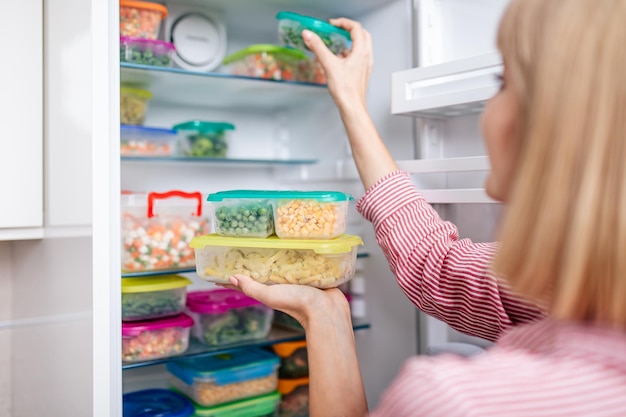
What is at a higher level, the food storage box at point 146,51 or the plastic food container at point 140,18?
the plastic food container at point 140,18

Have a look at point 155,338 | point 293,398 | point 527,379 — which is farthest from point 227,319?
point 527,379

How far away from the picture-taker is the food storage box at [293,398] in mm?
1550

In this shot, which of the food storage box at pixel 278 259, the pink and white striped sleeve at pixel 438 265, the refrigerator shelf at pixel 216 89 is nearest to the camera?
the pink and white striped sleeve at pixel 438 265

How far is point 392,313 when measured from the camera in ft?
4.88

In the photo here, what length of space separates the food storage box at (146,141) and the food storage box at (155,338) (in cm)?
42

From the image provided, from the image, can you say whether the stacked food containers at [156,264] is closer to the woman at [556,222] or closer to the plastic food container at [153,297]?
the plastic food container at [153,297]

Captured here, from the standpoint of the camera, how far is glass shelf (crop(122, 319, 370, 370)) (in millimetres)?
1300

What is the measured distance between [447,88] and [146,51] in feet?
2.23

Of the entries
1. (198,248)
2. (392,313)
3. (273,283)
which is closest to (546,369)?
(273,283)

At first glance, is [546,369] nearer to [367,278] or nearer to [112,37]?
[112,37]

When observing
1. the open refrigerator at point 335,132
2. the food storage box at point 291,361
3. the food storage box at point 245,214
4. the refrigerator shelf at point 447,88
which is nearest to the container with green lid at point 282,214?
the food storage box at point 245,214

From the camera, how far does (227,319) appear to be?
1464mm

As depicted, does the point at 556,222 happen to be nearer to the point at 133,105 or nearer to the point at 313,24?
the point at 313,24

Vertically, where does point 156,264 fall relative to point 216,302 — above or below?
above
